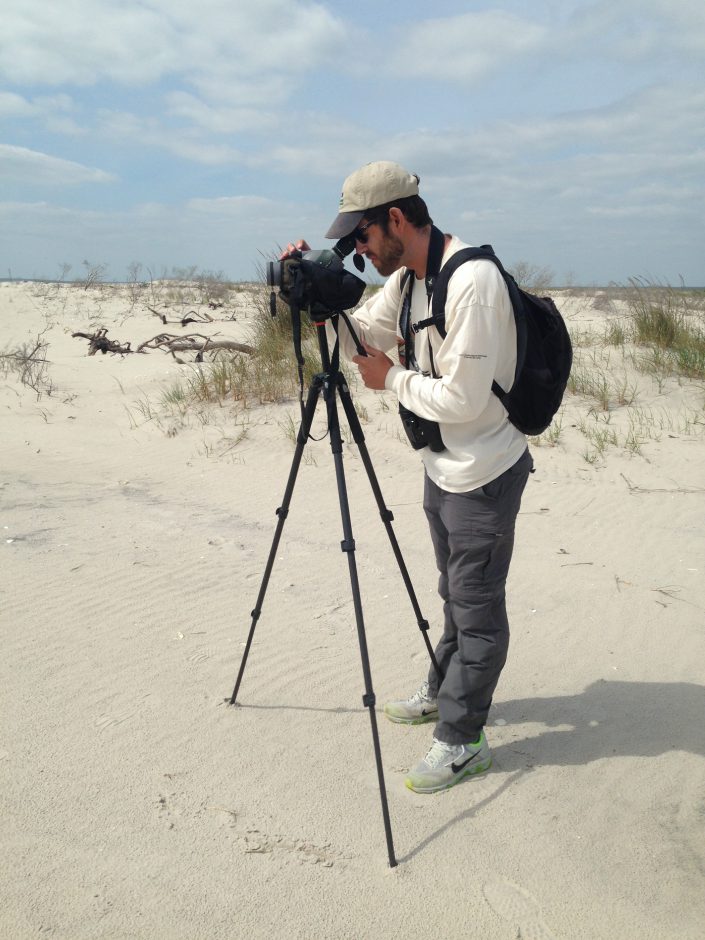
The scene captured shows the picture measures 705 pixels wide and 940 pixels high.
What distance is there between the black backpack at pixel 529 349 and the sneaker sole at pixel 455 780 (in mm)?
1338

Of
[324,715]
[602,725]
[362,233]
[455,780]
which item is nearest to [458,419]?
[362,233]

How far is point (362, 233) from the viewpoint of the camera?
2.40 metres

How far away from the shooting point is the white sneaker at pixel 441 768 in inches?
105

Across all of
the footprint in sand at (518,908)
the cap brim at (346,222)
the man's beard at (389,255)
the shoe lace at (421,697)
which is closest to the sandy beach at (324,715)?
the footprint in sand at (518,908)

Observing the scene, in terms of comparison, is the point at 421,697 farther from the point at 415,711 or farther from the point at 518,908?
the point at 518,908

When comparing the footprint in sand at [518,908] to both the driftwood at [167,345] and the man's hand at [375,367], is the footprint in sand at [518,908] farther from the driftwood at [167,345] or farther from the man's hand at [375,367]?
the driftwood at [167,345]

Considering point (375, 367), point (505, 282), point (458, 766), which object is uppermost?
point (505, 282)

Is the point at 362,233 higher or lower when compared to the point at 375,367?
higher

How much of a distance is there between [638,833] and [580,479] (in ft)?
12.9

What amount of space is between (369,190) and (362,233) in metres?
0.14

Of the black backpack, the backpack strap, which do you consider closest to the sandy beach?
the black backpack

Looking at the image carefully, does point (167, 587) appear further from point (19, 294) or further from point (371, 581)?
point (19, 294)

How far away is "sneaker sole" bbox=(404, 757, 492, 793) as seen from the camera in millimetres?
2672

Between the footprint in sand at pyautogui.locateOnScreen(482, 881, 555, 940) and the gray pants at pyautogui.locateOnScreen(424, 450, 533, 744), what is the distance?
0.53m
